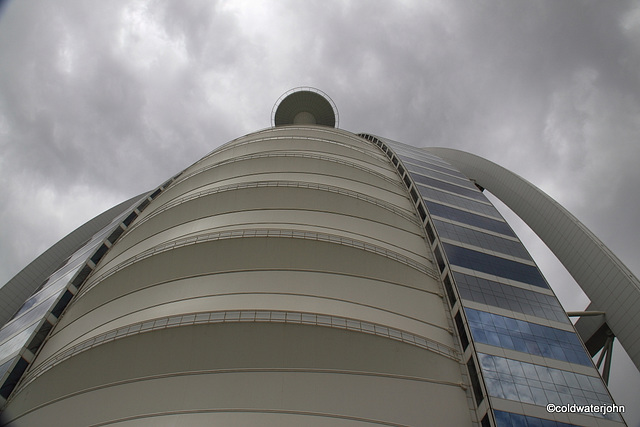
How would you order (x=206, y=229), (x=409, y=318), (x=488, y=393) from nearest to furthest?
(x=488, y=393) → (x=409, y=318) → (x=206, y=229)

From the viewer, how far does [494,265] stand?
24312mm

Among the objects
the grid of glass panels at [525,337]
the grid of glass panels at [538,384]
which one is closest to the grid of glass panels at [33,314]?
the grid of glass panels at [538,384]

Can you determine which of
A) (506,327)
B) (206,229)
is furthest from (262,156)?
(506,327)

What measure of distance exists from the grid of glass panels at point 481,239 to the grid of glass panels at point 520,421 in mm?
12357

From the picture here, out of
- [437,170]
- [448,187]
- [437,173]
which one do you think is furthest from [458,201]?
[437,170]

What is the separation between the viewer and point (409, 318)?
1903 centimetres

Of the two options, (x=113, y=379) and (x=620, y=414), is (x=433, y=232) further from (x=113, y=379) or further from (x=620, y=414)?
(x=113, y=379)

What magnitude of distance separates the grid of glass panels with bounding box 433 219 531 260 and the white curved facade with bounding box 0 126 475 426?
2099 mm

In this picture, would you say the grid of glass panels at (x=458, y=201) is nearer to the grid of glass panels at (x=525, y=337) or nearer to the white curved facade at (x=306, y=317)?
the white curved facade at (x=306, y=317)

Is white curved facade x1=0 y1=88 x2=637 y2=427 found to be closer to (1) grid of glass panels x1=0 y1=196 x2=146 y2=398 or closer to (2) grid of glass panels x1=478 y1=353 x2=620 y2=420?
(2) grid of glass panels x1=478 y1=353 x2=620 y2=420

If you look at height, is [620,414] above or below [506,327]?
below

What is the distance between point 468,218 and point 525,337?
1233 centimetres

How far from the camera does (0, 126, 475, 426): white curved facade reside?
14750 mm

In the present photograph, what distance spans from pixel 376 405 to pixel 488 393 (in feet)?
15.9
